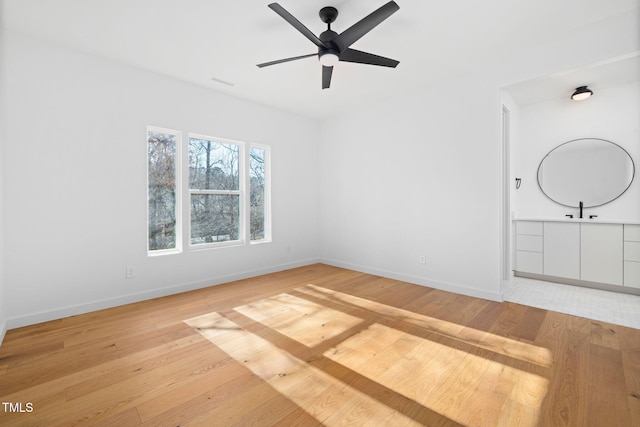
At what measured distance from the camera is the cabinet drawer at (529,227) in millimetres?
3951

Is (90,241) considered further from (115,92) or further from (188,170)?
(115,92)

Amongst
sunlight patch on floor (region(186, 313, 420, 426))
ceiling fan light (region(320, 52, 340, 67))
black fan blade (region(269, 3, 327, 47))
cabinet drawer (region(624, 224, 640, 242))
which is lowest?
sunlight patch on floor (region(186, 313, 420, 426))

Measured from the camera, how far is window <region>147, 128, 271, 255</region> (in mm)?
3516

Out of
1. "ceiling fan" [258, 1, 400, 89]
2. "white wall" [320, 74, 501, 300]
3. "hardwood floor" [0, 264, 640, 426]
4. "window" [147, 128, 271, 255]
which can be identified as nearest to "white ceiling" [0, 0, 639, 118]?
"ceiling fan" [258, 1, 400, 89]

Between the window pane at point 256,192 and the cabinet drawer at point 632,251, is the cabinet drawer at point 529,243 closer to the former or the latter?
the cabinet drawer at point 632,251

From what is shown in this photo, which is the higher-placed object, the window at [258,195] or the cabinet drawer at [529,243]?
the window at [258,195]

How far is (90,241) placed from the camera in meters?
2.96

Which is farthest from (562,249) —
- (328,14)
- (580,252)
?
(328,14)

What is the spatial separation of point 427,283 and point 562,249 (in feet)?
6.22

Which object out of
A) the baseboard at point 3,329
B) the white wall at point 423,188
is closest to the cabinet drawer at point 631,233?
the white wall at point 423,188

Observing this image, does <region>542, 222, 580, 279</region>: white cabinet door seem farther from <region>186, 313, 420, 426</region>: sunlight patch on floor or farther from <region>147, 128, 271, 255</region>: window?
<region>147, 128, 271, 255</region>: window

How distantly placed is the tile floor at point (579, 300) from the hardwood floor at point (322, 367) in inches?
8.8

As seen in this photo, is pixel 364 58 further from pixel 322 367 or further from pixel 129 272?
pixel 129 272

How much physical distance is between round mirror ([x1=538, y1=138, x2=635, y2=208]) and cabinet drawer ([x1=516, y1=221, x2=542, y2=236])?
0.57m
